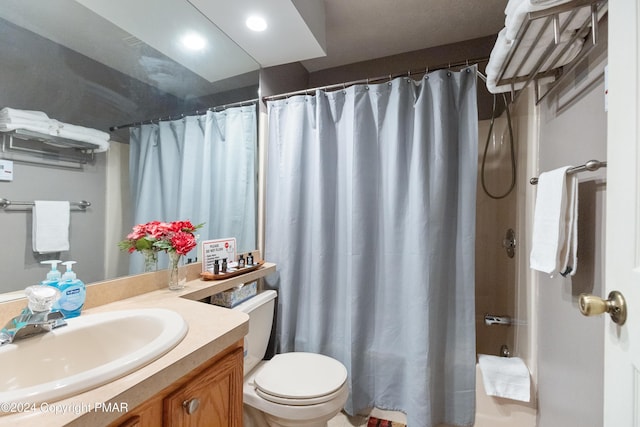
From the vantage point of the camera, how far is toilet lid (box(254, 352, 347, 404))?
3.82 ft

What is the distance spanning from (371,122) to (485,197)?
98cm

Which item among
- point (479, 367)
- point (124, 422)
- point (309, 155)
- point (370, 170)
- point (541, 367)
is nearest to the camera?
point (124, 422)

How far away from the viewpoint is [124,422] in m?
0.54

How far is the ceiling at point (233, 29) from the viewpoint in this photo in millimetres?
1003

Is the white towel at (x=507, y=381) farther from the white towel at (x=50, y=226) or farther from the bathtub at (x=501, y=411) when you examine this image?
the white towel at (x=50, y=226)

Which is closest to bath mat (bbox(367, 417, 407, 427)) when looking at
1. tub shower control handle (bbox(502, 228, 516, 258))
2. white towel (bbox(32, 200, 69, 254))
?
tub shower control handle (bbox(502, 228, 516, 258))

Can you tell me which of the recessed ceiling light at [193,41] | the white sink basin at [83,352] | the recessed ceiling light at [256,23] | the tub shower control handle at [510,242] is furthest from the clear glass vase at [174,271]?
the tub shower control handle at [510,242]

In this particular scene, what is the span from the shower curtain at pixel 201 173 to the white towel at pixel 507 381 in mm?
1488

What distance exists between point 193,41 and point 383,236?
150 centimetres

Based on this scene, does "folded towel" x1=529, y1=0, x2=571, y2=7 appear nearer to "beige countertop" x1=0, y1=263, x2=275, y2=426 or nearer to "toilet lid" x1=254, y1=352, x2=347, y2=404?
"beige countertop" x1=0, y1=263, x2=275, y2=426

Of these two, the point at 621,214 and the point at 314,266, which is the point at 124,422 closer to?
the point at 621,214

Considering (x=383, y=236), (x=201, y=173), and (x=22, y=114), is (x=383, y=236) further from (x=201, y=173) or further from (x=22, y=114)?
(x=22, y=114)

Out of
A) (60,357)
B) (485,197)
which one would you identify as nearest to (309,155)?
(485,197)

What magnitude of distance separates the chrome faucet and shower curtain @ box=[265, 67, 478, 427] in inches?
45.5
